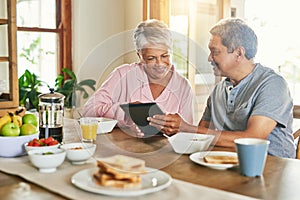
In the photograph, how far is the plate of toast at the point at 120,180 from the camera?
1.00 m

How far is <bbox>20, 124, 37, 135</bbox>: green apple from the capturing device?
1.43 meters

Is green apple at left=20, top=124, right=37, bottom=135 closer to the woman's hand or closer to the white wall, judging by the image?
the woman's hand

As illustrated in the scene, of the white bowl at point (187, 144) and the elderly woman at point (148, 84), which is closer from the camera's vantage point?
the white bowl at point (187, 144)

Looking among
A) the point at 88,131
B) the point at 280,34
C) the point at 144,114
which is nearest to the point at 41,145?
the point at 88,131

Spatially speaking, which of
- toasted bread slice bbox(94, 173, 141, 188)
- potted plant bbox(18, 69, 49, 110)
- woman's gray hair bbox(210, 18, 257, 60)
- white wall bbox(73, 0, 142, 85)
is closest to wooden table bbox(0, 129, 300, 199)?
toasted bread slice bbox(94, 173, 141, 188)

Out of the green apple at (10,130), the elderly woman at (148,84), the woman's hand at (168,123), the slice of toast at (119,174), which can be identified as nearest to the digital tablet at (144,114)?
the woman's hand at (168,123)

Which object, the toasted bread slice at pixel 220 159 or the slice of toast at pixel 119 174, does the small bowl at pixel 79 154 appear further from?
the toasted bread slice at pixel 220 159

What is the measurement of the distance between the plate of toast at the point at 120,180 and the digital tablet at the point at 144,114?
0.62 m

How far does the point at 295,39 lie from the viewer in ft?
13.2

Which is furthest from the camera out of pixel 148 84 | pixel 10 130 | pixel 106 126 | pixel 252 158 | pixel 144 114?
pixel 148 84

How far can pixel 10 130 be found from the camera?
1401 mm

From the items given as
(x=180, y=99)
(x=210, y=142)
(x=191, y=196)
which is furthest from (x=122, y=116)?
(x=191, y=196)

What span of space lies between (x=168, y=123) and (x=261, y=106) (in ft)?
1.26

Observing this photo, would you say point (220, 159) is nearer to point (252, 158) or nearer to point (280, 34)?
point (252, 158)
